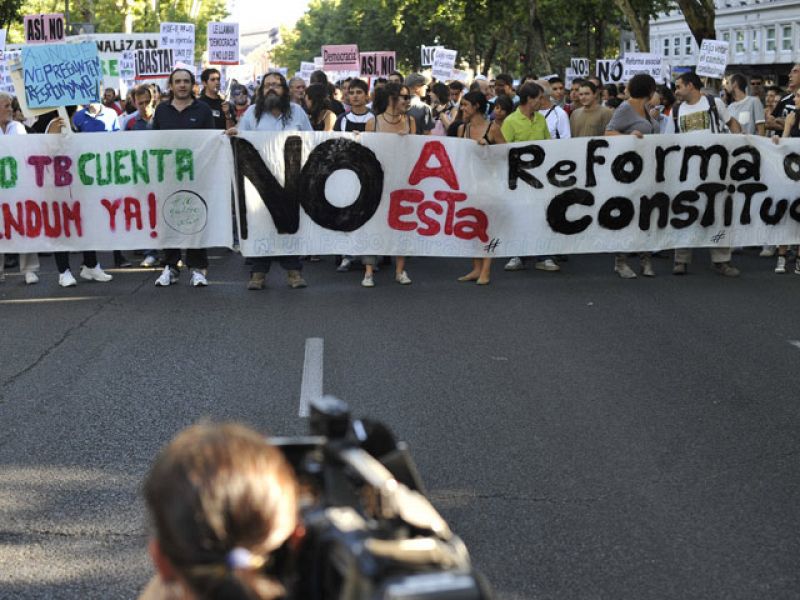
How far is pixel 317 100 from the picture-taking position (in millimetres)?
15453

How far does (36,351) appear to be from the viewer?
31.2 feet

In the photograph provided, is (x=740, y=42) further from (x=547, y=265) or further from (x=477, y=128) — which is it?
(x=477, y=128)

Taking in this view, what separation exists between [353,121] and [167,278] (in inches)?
106

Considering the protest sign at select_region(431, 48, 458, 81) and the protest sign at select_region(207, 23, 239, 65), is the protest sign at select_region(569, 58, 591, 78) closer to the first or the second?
the protest sign at select_region(431, 48, 458, 81)

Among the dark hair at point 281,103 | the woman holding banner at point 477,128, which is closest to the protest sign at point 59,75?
the dark hair at point 281,103

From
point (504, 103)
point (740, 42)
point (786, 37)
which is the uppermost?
point (786, 37)

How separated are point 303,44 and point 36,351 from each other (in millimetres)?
127708

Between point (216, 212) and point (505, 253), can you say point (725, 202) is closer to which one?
point (505, 253)

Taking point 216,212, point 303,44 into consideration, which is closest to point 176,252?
point 216,212

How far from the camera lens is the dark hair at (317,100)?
15422 millimetres

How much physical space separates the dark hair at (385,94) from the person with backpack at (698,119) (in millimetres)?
2838

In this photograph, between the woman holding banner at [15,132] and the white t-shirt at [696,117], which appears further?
the white t-shirt at [696,117]

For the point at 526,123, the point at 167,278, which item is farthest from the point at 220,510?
the point at 526,123

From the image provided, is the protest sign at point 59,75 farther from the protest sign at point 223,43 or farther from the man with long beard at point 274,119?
the protest sign at point 223,43
